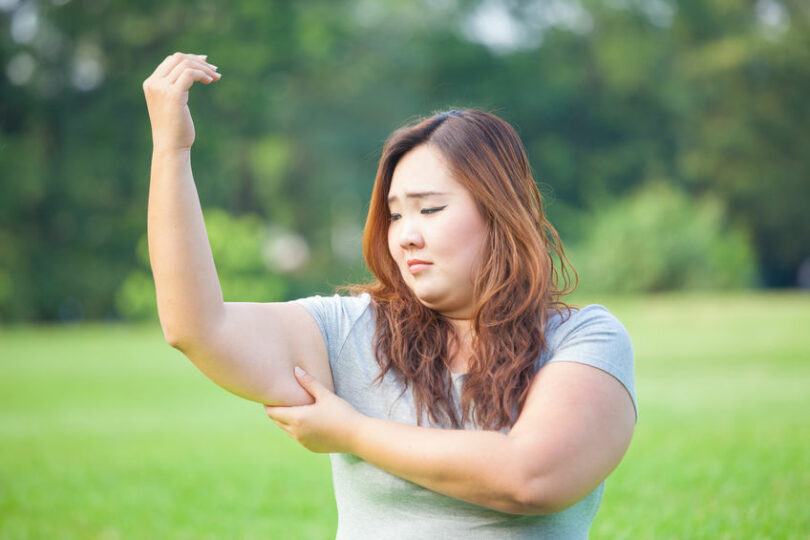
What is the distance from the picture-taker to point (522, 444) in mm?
1647

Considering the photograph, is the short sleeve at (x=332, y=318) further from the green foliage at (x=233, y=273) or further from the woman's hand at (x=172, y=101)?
the green foliage at (x=233, y=273)

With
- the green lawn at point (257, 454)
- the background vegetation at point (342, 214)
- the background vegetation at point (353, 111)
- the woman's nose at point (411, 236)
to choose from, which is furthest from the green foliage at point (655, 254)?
the woman's nose at point (411, 236)

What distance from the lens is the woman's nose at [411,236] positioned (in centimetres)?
193

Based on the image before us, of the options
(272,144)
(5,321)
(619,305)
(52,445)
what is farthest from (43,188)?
(52,445)

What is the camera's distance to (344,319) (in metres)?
2.00

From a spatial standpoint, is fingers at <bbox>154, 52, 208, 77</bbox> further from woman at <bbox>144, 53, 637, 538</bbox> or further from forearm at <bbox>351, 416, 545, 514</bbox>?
forearm at <bbox>351, 416, 545, 514</bbox>

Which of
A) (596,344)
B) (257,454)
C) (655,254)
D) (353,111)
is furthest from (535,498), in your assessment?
(353,111)

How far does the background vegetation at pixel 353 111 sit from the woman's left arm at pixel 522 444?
79.2 feet

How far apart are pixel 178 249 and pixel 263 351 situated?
29cm

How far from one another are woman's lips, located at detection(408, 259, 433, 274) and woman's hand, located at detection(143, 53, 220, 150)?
57 centimetres

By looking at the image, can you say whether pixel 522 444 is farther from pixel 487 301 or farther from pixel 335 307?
pixel 335 307

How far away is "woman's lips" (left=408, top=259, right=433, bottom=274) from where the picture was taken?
6.39 ft

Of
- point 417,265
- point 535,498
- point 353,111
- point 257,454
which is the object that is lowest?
point 257,454

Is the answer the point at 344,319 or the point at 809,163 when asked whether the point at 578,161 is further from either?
the point at 344,319
